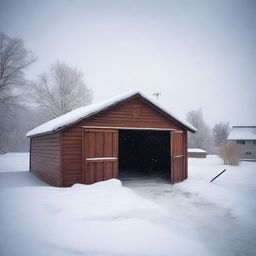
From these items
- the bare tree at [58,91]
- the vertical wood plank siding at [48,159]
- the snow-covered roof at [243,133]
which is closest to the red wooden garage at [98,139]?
the vertical wood plank siding at [48,159]

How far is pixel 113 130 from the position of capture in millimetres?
11766

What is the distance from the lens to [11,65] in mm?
28156

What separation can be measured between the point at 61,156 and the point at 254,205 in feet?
27.3

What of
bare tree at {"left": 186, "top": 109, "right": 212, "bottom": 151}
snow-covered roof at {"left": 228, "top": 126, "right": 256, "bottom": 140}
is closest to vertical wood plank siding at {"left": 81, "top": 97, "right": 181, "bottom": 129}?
snow-covered roof at {"left": 228, "top": 126, "right": 256, "bottom": 140}

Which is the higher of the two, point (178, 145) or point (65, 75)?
point (65, 75)

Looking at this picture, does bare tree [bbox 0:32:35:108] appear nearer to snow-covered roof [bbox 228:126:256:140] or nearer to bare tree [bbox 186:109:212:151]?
snow-covered roof [bbox 228:126:256:140]

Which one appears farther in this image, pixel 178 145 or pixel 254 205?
pixel 178 145

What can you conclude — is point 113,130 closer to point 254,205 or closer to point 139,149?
point 254,205

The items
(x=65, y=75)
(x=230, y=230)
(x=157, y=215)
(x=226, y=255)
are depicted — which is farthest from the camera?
(x=65, y=75)

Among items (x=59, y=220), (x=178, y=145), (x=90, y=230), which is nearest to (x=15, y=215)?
(x=59, y=220)

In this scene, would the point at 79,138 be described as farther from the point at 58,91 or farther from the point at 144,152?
the point at 58,91

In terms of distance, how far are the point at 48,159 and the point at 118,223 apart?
7.70 m

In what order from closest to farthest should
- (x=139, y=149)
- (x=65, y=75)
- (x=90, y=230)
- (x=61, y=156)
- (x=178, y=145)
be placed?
(x=90, y=230)
(x=61, y=156)
(x=178, y=145)
(x=139, y=149)
(x=65, y=75)

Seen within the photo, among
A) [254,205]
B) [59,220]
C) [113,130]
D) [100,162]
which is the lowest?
[254,205]
